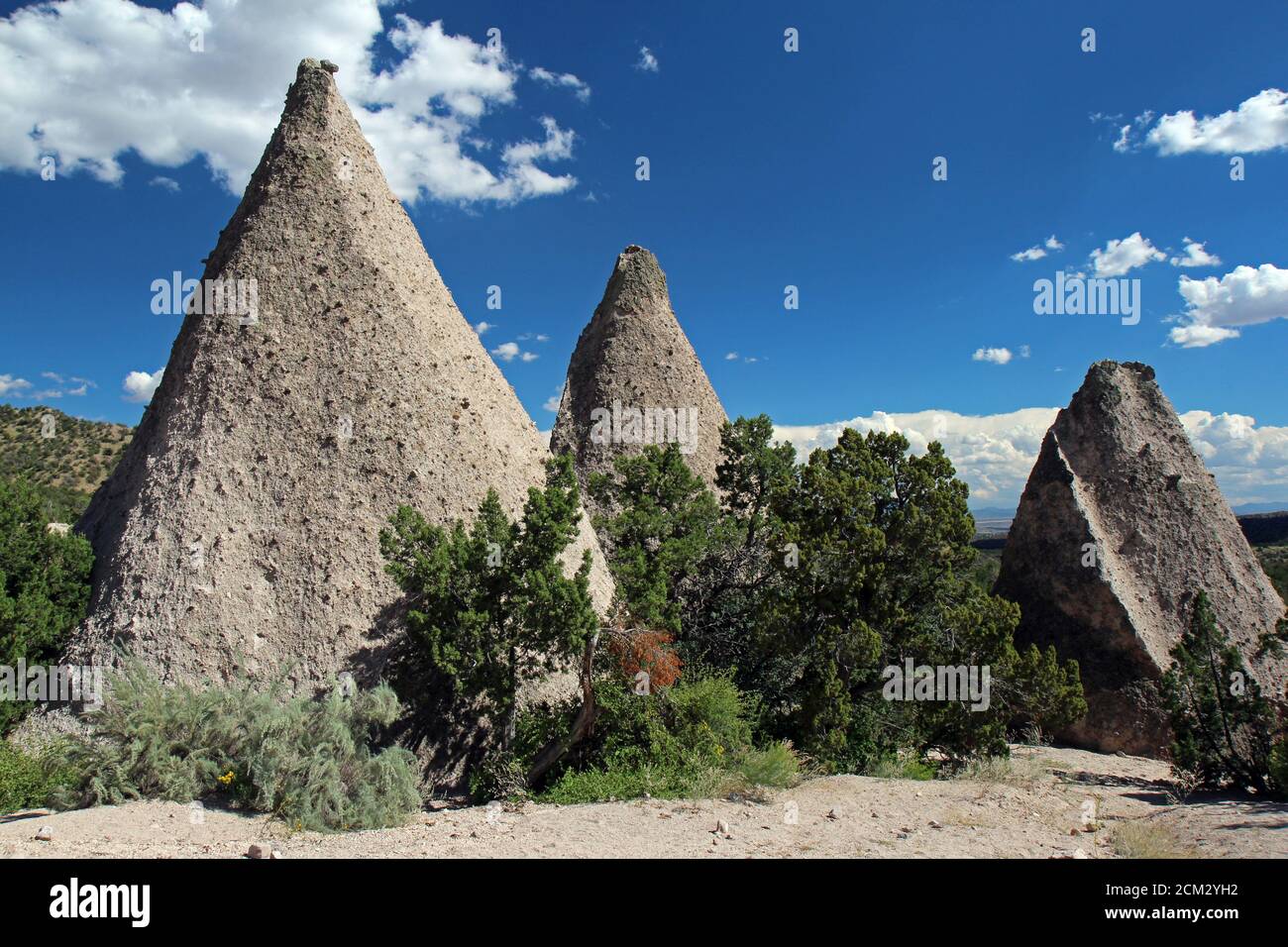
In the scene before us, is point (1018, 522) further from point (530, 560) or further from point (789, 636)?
point (530, 560)

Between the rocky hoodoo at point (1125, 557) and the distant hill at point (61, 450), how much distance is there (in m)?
35.2

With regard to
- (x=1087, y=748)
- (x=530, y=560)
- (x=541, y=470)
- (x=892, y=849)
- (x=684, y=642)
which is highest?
(x=541, y=470)

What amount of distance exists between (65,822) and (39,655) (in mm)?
3538

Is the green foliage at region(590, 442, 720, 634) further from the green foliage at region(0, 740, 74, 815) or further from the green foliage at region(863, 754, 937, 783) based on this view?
the green foliage at region(0, 740, 74, 815)

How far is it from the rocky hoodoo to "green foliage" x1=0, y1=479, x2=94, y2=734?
1560 centimetres

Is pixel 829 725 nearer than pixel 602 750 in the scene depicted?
No

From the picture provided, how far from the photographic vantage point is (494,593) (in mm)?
9133

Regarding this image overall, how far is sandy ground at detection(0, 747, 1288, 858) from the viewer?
6387 millimetres

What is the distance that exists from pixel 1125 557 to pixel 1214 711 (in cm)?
418

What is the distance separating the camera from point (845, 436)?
11.7m

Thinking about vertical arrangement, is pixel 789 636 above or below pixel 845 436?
below

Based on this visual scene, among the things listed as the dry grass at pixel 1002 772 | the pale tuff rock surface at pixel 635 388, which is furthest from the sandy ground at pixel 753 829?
the pale tuff rock surface at pixel 635 388
